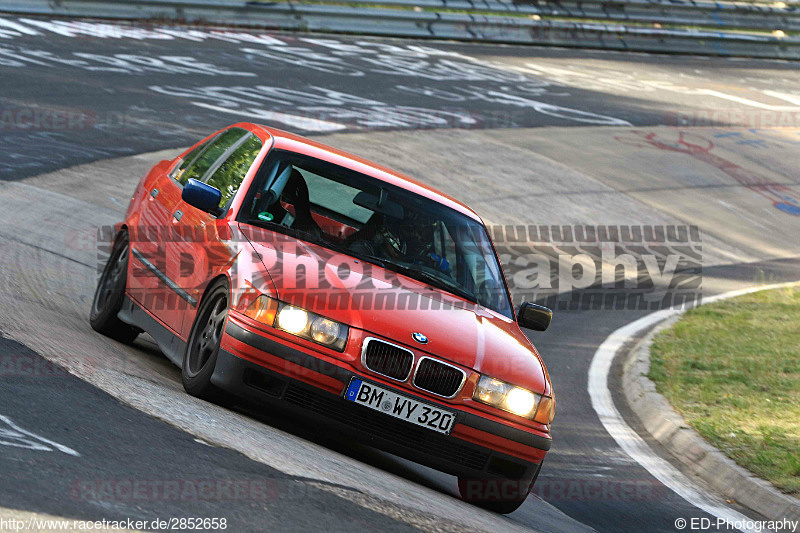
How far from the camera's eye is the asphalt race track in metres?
4.94

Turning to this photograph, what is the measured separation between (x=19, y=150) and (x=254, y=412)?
8629 millimetres

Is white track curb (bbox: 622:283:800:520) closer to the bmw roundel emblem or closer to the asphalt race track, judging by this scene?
the asphalt race track

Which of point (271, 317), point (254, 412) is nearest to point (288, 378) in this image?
point (271, 317)

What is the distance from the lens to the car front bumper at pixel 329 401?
5804 millimetres

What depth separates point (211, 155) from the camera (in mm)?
7977

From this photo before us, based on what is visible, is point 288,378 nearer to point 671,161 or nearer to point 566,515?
point 566,515

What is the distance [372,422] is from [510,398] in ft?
2.47

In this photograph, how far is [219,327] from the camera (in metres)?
6.08

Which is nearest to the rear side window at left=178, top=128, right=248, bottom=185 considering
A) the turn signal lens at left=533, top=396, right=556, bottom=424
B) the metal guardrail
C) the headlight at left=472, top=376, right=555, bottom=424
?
the headlight at left=472, top=376, right=555, bottom=424

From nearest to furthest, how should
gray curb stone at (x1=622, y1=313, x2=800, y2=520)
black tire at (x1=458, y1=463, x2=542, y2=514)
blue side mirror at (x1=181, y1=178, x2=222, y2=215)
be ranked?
black tire at (x1=458, y1=463, x2=542, y2=514) → blue side mirror at (x1=181, y1=178, x2=222, y2=215) → gray curb stone at (x1=622, y1=313, x2=800, y2=520)

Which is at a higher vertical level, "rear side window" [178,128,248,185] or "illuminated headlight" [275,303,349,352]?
"rear side window" [178,128,248,185]

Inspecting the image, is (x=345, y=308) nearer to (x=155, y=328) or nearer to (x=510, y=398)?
(x=510, y=398)

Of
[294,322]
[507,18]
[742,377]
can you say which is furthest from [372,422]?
[507,18]

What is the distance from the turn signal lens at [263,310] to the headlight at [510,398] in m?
1.11
